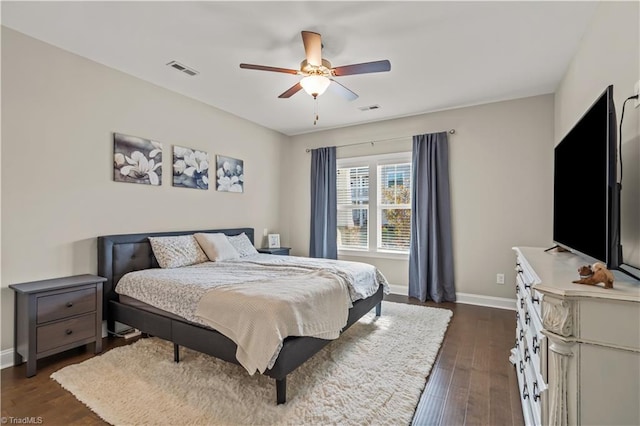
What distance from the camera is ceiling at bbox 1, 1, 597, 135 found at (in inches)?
86.1

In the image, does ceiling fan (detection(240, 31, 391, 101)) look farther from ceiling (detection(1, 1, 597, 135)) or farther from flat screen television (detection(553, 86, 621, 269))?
flat screen television (detection(553, 86, 621, 269))

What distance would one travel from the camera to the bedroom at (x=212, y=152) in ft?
7.93

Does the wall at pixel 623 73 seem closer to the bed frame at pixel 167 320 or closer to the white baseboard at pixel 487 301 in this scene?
the bed frame at pixel 167 320

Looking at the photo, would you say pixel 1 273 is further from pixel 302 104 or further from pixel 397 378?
pixel 302 104

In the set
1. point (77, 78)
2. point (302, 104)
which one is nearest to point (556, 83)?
point (302, 104)

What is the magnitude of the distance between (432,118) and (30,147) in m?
4.58

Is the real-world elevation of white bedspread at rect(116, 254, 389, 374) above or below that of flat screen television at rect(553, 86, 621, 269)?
below

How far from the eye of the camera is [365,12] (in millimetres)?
2215

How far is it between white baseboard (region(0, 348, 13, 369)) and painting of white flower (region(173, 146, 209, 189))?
6.86 feet

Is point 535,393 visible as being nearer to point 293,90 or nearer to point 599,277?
point 599,277

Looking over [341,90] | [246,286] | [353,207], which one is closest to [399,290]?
[353,207]

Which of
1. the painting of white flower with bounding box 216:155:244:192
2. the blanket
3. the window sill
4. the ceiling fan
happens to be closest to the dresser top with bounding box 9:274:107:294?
the blanket

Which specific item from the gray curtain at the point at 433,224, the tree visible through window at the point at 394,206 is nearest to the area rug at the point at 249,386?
the gray curtain at the point at 433,224

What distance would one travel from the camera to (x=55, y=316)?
241 cm
